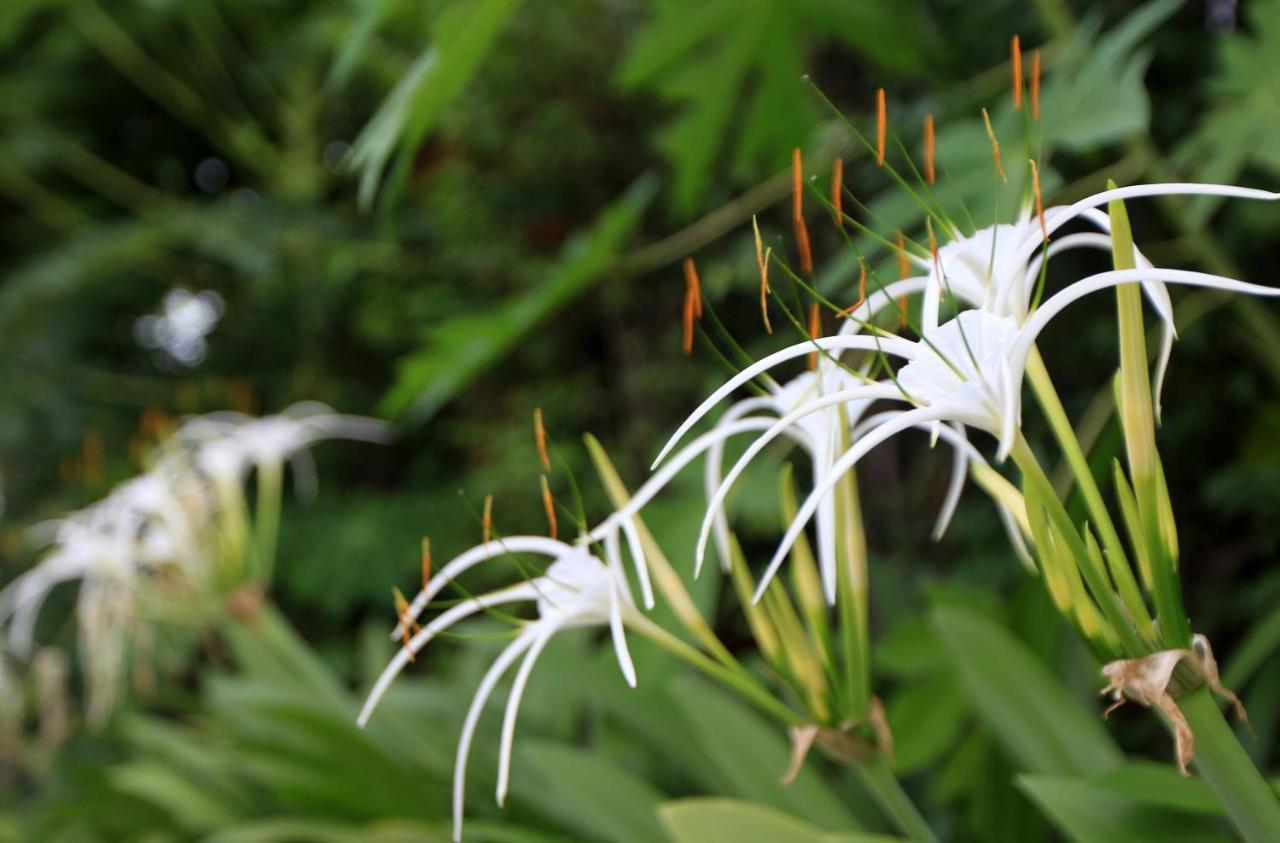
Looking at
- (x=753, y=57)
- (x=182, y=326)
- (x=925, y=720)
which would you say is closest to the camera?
(x=925, y=720)

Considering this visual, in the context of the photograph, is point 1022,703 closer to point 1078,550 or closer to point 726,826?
point 726,826

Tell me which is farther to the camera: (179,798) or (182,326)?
(182,326)

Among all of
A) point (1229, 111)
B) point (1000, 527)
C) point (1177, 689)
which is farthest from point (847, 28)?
point (1177, 689)

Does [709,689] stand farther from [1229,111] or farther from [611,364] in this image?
[611,364]

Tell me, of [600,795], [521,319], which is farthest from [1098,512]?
[521,319]

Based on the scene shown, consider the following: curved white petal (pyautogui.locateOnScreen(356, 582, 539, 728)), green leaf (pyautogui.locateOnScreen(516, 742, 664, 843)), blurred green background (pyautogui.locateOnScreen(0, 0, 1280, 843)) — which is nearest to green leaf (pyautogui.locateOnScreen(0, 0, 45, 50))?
blurred green background (pyautogui.locateOnScreen(0, 0, 1280, 843))
